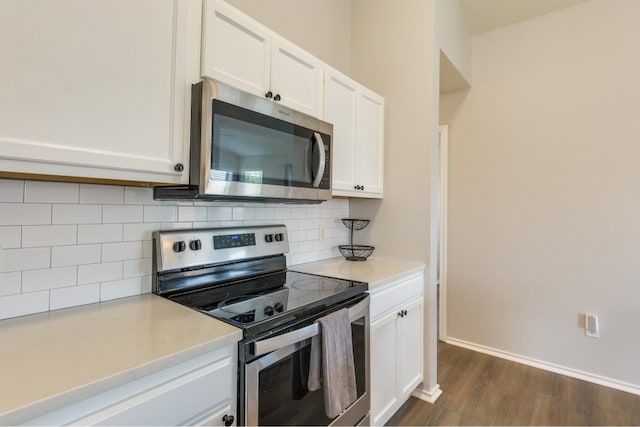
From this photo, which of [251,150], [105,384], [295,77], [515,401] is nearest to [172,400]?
[105,384]

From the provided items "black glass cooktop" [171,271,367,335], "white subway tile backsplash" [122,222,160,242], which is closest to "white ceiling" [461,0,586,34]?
"black glass cooktop" [171,271,367,335]

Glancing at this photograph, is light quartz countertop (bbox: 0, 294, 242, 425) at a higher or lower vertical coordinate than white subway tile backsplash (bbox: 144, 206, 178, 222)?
lower

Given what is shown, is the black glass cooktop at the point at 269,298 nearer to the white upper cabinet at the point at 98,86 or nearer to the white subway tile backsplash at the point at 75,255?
the white subway tile backsplash at the point at 75,255

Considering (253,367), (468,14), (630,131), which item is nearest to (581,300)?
(630,131)

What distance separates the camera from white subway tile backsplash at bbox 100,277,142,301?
119cm

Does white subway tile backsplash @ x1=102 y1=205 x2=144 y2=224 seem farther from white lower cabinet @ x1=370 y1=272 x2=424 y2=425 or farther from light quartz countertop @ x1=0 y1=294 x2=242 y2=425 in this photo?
white lower cabinet @ x1=370 y1=272 x2=424 y2=425

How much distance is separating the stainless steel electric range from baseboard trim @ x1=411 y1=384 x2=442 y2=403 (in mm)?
735


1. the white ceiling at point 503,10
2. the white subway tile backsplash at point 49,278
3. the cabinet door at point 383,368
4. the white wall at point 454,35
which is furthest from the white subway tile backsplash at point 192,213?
the white ceiling at point 503,10

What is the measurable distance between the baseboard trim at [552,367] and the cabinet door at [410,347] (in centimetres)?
110

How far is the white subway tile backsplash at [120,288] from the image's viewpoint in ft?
3.91

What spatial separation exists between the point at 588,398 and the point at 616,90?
7.06ft

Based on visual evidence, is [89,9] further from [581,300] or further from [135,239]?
[581,300]

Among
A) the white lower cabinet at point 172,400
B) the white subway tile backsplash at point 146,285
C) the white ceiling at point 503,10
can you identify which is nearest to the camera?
the white lower cabinet at point 172,400

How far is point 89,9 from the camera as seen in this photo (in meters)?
0.93
